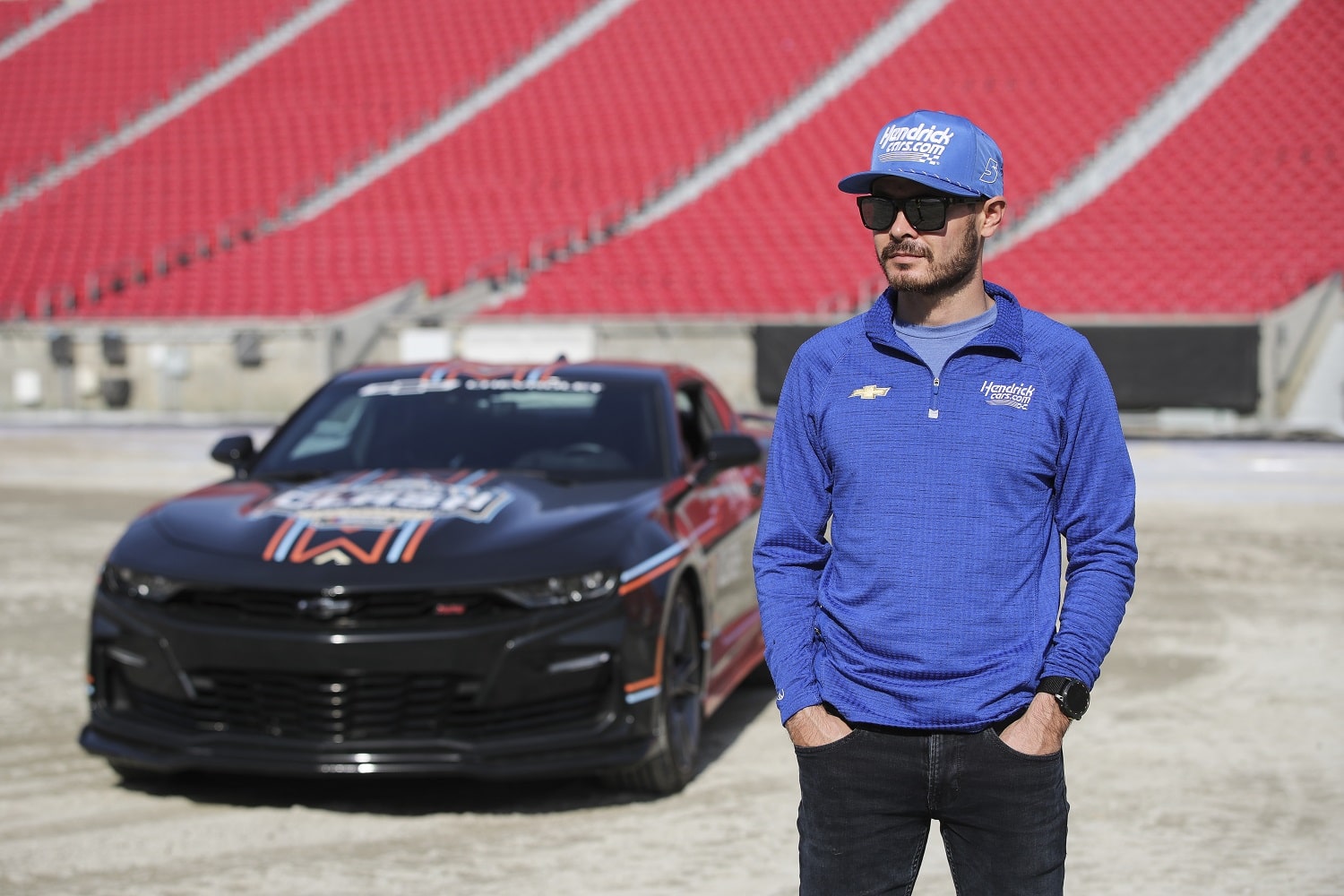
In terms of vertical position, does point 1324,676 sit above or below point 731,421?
below

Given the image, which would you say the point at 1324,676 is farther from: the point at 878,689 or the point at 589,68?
the point at 589,68

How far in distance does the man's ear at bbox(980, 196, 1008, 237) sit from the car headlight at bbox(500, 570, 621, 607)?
8.81ft

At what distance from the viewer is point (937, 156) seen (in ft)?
8.55

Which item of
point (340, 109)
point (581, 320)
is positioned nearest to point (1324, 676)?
point (581, 320)

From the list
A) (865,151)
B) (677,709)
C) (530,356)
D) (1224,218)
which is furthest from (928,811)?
(865,151)

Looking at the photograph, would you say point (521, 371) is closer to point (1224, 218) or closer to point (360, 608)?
point (360, 608)

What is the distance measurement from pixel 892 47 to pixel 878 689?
103 ft

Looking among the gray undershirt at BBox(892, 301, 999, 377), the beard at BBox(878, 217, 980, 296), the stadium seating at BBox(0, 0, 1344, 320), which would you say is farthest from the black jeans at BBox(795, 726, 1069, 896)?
the stadium seating at BBox(0, 0, 1344, 320)

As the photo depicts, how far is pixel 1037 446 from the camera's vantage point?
2576 mm

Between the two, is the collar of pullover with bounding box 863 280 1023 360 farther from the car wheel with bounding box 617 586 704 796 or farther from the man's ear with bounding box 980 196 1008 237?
the car wheel with bounding box 617 586 704 796

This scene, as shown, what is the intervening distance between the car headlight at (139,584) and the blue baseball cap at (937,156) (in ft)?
10.7

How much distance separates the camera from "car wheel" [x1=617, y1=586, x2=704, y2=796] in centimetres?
541

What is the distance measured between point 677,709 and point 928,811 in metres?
3.08

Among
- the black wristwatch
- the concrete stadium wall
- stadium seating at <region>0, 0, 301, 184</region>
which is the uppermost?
stadium seating at <region>0, 0, 301, 184</region>
